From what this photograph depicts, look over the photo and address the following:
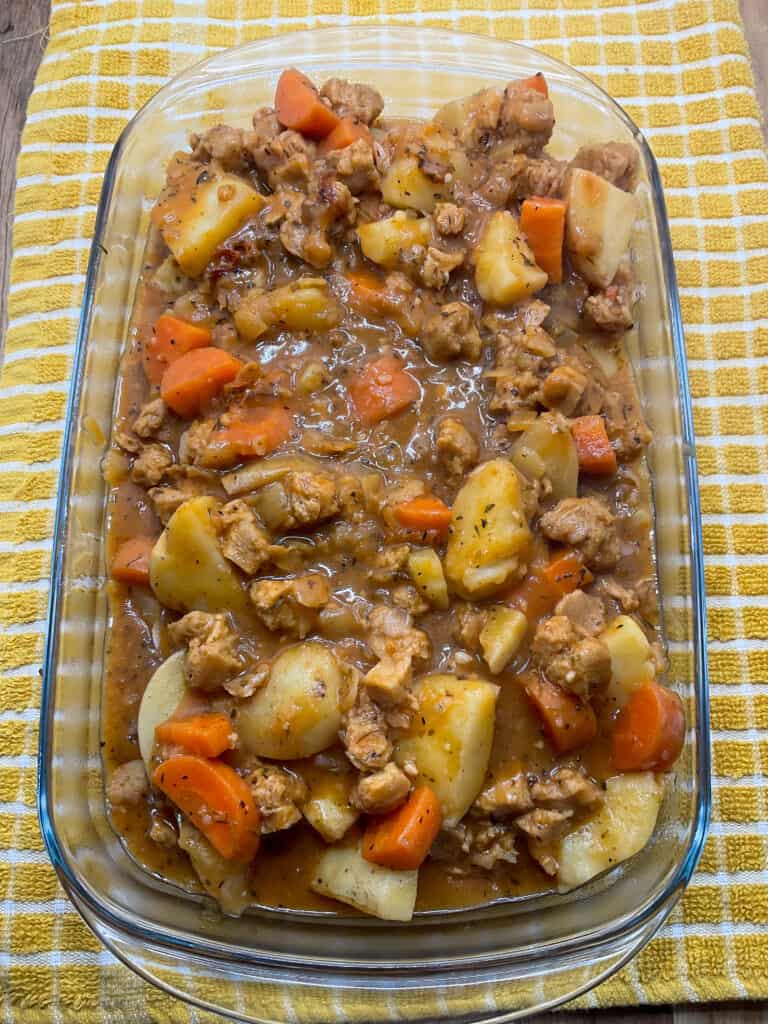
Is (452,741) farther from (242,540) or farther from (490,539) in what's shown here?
(242,540)

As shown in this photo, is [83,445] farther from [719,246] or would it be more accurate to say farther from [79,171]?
[719,246]

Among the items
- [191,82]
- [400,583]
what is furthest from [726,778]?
[191,82]

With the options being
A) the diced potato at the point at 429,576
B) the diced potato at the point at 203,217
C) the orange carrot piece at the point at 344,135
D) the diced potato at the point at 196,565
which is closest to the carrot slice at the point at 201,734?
the diced potato at the point at 196,565

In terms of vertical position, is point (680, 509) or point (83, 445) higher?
point (83, 445)

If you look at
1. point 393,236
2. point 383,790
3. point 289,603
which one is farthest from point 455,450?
point 383,790

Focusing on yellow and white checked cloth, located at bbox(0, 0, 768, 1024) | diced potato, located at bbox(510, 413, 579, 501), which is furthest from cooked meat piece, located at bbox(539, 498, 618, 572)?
yellow and white checked cloth, located at bbox(0, 0, 768, 1024)

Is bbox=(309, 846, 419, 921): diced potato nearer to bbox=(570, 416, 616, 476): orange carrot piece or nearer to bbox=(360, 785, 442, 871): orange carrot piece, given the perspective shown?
bbox=(360, 785, 442, 871): orange carrot piece
